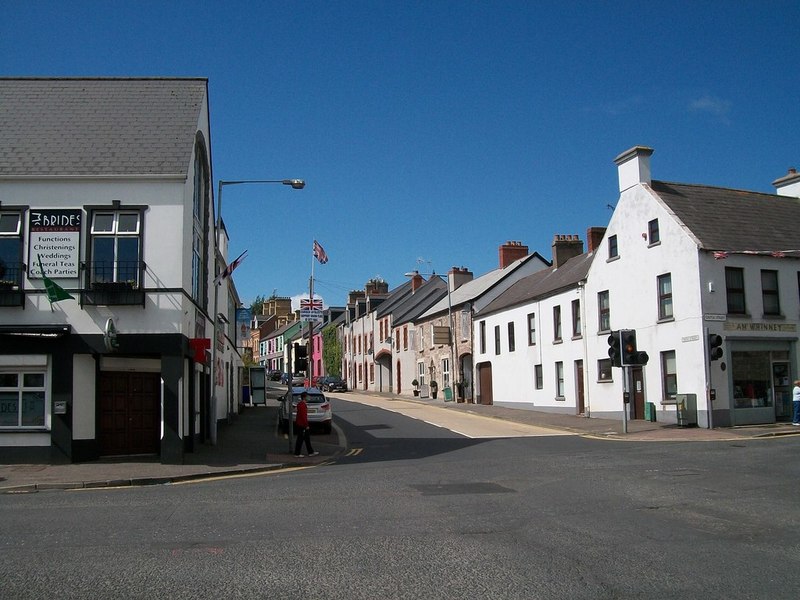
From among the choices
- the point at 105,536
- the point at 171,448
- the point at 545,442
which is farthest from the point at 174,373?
the point at 545,442

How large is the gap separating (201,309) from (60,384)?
556 centimetres

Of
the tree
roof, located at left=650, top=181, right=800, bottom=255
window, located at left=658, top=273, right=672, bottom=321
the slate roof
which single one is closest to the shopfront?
window, located at left=658, top=273, right=672, bottom=321

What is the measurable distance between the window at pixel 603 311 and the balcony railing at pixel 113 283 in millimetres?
19886

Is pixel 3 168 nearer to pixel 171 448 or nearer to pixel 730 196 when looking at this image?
pixel 171 448

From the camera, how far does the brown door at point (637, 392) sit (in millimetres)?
29625


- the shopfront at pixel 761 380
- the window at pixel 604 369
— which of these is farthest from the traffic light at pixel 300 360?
the shopfront at pixel 761 380

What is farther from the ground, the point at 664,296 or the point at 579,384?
the point at 664,296

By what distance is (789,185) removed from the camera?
1312 inches

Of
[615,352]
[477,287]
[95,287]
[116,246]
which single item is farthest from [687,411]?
[477,287]

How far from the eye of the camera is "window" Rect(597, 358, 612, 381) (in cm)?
3189

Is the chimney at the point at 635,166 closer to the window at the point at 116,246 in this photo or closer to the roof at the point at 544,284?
the roof at the point at 544,284

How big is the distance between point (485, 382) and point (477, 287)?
7.69 m

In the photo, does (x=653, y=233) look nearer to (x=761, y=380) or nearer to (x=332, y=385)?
(x=761, y=380)

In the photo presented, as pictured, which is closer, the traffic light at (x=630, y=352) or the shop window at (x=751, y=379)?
the traffic light at (x=630, y=352)
